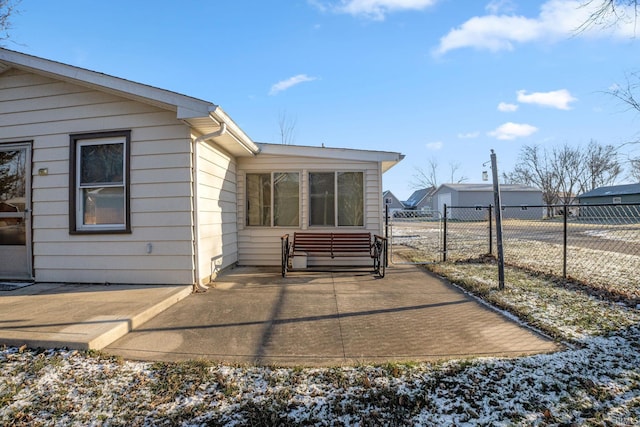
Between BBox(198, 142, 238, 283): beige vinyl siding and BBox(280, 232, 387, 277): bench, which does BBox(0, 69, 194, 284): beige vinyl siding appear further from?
BBox(280, 232, 387, 277): bench

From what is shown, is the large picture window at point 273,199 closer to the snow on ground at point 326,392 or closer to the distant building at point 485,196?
the snow on ground at point 326,392

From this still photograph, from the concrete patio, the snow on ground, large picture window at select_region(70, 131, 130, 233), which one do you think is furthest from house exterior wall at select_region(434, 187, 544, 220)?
the snow on ground

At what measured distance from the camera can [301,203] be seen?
7039 millimetres

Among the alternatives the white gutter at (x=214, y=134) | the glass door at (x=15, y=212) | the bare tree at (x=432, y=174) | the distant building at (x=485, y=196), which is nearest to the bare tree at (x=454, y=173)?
the bare tree at (x=432, y=174)

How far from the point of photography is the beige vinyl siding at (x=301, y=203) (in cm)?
695

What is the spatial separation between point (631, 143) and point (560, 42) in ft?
8.15

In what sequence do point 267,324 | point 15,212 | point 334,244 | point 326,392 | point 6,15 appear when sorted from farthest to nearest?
point 6,15 < point 334,244 < point 15,212 < point 267,324 < point 326,392

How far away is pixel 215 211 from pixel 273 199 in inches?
63.0

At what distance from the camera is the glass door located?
512cm

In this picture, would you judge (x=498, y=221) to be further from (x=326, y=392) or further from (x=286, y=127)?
(x=286, y=127)

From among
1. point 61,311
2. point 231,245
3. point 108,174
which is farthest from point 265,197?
point 61,311

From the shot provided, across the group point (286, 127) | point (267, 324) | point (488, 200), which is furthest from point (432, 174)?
point (267, 324)

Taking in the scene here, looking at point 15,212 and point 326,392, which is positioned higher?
point 15,212

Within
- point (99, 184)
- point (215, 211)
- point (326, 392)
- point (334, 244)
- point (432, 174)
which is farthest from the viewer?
point (432, 174)
